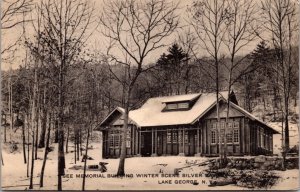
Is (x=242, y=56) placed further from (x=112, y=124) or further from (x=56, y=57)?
(x=56, y=57)

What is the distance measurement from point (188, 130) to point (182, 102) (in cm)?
46

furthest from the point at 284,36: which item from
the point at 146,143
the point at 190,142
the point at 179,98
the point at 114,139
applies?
the point at 114,139

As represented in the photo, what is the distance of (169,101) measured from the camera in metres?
6.42

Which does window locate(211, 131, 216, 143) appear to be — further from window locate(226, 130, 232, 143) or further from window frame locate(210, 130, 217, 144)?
window locate(226, 130, 232, 143)

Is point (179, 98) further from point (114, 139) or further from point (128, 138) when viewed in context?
point (114, 139)

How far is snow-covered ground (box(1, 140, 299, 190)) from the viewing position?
5987 millimetres

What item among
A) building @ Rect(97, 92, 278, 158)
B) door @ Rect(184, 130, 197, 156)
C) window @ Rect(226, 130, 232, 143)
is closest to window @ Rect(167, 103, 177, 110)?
building @ Rect(97, 92, 278, 158)

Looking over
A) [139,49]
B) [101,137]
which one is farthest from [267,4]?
[101,137]

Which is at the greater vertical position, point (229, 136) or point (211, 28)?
point (211, 28)

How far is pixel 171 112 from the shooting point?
6879 millimetres

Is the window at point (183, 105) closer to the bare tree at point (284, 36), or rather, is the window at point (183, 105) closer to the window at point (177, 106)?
the window at point (177, 106)

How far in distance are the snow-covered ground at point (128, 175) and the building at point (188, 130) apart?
0.14 m

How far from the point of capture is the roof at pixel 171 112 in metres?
6.23

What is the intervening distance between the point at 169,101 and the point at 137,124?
1.83 feet
